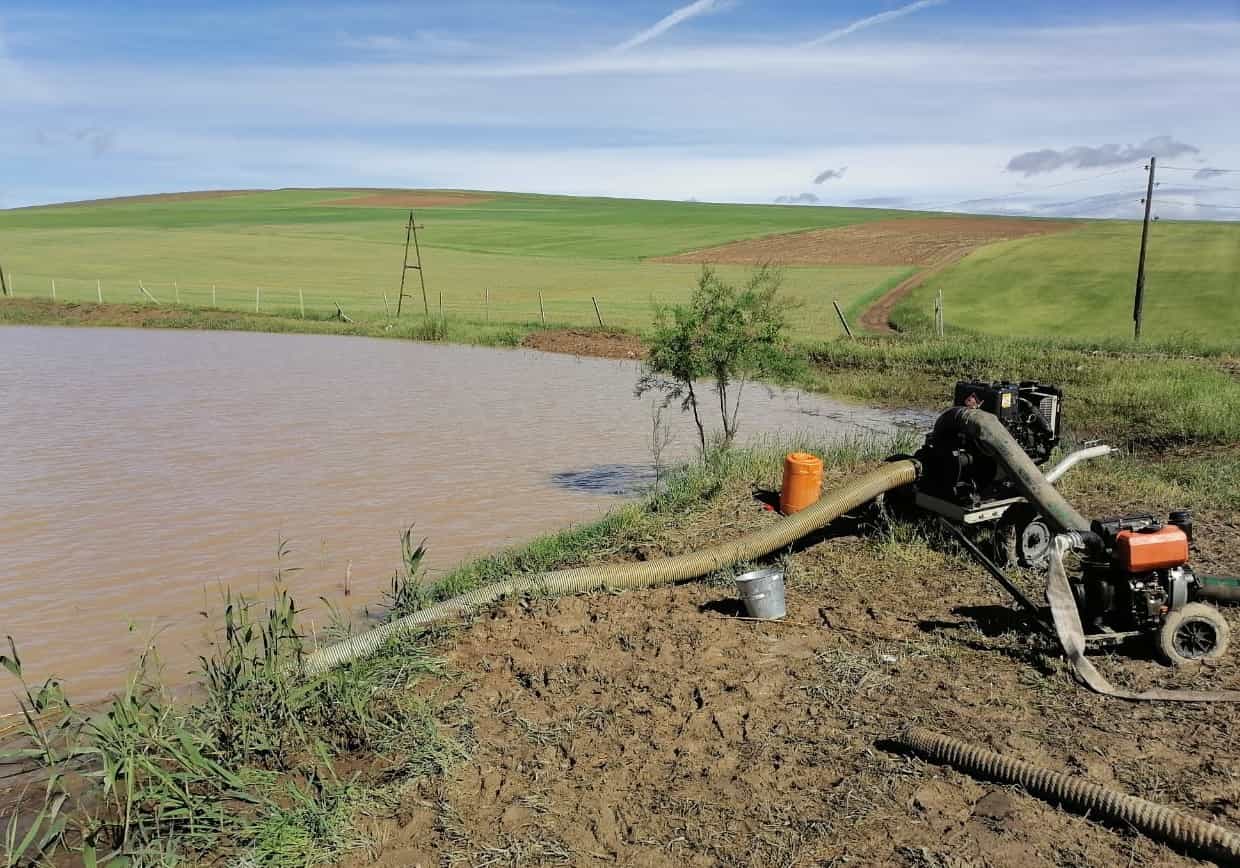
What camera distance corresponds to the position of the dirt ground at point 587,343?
25.4 m

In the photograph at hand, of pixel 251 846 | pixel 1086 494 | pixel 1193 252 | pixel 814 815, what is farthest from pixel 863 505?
pixel 1193 252

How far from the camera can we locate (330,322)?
3195cm

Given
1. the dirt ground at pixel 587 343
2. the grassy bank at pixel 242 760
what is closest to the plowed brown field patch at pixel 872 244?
the dirt ground at pixel 587 343

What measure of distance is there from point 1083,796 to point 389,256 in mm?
53955

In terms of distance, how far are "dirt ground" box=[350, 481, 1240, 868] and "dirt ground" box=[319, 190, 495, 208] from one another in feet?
309

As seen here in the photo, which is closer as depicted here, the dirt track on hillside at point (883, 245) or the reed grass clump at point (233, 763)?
the reed grass clump at point (233, 763)

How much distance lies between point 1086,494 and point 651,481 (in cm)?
504

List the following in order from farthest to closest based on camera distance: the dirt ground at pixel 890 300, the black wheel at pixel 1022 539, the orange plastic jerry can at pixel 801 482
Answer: the dirt ground at pixel 890 300 < the orange plastic jerry can at pixel 801 482 < the black wheel at pixel 1022 539

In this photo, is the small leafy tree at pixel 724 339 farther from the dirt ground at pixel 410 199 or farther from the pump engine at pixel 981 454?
the dirt ground at pixel 410 199

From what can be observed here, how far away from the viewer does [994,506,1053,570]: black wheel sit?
7.34 m

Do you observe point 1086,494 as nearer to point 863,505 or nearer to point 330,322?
point 863,505

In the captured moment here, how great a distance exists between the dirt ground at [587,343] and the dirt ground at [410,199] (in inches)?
2865

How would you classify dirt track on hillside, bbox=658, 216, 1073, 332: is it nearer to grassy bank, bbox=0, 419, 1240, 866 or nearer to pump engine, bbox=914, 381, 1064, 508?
pump engine, bbox=914, 381, 1064, 508

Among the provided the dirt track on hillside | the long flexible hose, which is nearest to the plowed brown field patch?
the dirt track on hillside
